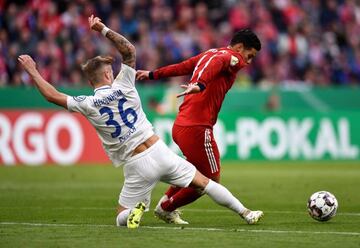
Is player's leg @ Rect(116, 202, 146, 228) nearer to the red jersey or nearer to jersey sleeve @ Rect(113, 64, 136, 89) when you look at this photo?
jersey sleeve @ Rect(113, 64, 136, 89)

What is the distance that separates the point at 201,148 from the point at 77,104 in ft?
6.04

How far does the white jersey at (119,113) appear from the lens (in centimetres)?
1084

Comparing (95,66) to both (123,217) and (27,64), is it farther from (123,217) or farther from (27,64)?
(123,217)

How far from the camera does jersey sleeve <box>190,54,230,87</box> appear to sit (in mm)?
11242

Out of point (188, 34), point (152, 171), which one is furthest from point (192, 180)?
point (188, 34)

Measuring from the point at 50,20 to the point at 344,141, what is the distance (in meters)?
8.71

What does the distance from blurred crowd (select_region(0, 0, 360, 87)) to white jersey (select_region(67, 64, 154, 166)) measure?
1448 cm

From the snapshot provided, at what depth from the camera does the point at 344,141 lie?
25.9m

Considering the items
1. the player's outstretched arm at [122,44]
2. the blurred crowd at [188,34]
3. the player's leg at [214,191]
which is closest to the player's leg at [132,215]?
the player's leg at [214,191]

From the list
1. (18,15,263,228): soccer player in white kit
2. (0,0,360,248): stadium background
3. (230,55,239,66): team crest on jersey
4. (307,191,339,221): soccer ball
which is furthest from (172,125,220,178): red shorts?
(0,0,360,248): stadium background

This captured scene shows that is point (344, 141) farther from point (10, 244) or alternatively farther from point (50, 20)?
point (10, 244)

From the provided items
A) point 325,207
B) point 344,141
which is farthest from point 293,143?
point 325,207

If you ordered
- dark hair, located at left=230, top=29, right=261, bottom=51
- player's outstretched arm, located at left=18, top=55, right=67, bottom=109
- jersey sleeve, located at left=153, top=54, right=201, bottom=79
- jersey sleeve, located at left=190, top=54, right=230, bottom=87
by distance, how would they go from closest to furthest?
1. player's outstretched arm, located at left=18, top=55, right=67, bottom=109
2. jersey sleeve, located at left=190, top=54, right=230, bottom=87
3. dark hair, located at left=230, top=29, right=261, bottom=51
4. jersey sleeve, located at left=153, top=54, right=201, bottom=79

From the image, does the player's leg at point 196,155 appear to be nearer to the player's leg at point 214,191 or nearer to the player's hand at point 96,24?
the player's leg at point 214,191
